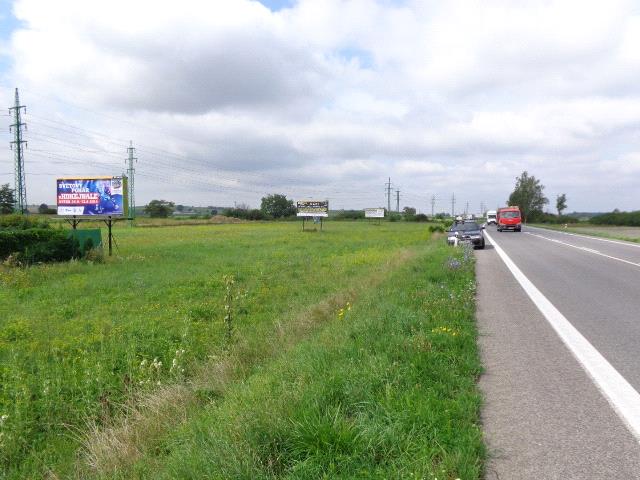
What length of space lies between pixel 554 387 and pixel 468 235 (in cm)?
2082

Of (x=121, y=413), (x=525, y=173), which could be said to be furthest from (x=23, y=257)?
(x=525, y=173)

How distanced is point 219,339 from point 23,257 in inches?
502

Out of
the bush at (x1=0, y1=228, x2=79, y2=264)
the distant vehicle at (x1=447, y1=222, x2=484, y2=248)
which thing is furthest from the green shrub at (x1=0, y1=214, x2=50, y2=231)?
the distant vehicle at (x1=447, y1=222, x2=484, y2=248)

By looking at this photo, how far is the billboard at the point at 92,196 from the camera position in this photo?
23.8 metres

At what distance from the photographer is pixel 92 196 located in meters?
23.8

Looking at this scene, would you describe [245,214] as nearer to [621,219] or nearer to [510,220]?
[510,220]

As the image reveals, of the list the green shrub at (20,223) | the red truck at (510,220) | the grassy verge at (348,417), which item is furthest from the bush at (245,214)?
the grassy verge at (348,417)

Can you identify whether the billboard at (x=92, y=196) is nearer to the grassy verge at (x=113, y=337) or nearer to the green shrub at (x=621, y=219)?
the grassy verge at (x=113, y=337)

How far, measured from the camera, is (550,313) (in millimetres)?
7836

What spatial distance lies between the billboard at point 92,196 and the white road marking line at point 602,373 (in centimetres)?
2164

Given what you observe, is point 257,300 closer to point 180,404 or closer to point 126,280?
point 126,280

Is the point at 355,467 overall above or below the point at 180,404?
above

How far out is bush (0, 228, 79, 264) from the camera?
16984 millimetres

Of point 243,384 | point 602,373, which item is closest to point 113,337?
point 243,384
